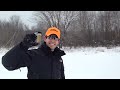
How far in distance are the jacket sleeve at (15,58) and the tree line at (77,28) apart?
19.5m

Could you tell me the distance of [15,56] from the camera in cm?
217

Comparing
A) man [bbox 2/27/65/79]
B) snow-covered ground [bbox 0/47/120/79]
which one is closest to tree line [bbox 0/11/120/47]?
snow-covered ground [bbox 0/47/120/79]

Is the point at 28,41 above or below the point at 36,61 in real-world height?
above

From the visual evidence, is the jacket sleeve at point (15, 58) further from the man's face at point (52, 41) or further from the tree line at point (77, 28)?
the tree line at point (77, 28)

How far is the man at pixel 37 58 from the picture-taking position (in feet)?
7.16

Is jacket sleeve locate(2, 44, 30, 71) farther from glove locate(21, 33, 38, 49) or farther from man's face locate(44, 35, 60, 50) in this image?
man's face locate(44, 35, 60, 50)

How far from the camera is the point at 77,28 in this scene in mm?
25531

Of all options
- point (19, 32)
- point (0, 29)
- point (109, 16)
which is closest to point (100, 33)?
point (109, 16)

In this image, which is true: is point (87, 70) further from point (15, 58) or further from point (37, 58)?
point (15, 58)

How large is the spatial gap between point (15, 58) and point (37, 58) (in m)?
0.26

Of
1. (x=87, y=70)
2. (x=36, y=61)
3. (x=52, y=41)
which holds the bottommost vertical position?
(x=87, y=70)

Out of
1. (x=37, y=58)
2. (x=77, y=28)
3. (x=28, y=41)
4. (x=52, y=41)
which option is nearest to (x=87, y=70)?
(x=52, y=41)
